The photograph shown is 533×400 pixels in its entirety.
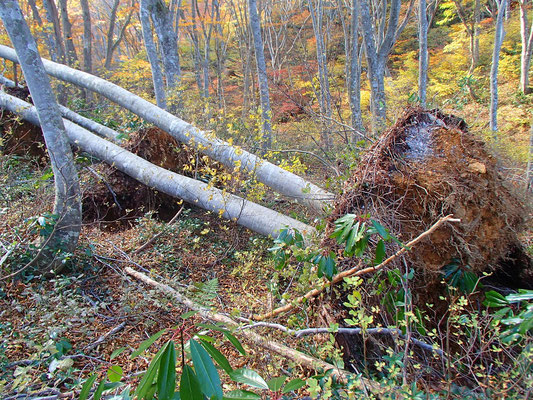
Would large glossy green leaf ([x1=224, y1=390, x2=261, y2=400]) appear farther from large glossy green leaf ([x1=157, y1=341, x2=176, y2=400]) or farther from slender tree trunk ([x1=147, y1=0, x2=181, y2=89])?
slender tree trunk ([x1=147, y1=0, x2=181, y2=89])

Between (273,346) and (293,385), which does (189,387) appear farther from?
(273,346)

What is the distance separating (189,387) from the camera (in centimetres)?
112

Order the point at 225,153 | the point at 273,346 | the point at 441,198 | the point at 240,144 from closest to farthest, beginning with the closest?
1. the point at 273,346
2. the point at 441,198
3. the point at 225,153
4. the point at 240,144

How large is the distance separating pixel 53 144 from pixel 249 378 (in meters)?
3.19

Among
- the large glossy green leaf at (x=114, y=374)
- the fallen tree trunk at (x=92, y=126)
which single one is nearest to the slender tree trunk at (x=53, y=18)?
the fallen tree trunk at (x=92, y=126)

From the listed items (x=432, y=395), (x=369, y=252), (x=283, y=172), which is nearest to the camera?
(x=432, y=395)

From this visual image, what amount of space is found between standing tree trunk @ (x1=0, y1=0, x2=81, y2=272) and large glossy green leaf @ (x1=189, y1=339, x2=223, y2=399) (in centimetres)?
271

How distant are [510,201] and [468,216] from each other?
0.55 metres

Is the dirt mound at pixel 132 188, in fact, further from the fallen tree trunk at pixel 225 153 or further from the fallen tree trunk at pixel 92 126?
the fallen tree trunk at pixel 92 126

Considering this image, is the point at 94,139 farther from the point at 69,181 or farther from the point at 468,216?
the point at 468,216

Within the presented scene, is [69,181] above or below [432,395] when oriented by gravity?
above

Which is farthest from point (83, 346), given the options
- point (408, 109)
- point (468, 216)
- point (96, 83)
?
point (96, 83)

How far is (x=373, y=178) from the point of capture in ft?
8.75

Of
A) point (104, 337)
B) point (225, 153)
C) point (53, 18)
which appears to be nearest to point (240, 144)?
point (225, 153)
